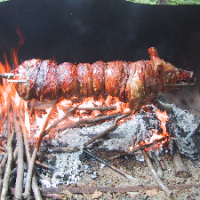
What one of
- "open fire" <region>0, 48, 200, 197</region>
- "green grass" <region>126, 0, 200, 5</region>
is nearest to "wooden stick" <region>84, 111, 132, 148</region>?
"open fire" <region>0, 48, 200, 197</region>

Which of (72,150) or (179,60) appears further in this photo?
(179,60)

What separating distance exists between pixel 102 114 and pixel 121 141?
2.44ft

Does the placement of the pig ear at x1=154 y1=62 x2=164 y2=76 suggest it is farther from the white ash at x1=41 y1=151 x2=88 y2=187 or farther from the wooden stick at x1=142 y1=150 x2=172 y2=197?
the white ash at x1=41 y1=151 x2=88 y2=187

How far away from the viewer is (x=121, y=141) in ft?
10.4

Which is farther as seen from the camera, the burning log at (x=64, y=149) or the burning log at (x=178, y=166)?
the burning log at (x=64, y=149)

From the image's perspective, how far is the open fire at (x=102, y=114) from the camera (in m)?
2.28

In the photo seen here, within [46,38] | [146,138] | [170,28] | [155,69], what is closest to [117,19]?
[170,28]

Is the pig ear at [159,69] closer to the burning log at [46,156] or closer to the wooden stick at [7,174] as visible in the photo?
the burning log at [46,156]

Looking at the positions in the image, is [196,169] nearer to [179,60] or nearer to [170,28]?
[179,60]

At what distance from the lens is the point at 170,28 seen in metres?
3.56

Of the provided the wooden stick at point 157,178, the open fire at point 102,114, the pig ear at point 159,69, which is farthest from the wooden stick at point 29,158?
the pig ear at point 159,69

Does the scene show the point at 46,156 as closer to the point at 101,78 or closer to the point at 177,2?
the point at 101,78

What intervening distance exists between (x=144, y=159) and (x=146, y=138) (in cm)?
40

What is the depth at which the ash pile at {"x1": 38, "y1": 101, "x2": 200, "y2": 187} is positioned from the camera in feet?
8.82
